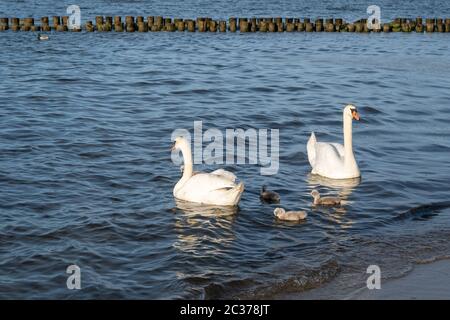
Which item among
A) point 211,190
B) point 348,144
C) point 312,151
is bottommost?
point 211,190

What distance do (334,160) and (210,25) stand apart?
23.1 meters

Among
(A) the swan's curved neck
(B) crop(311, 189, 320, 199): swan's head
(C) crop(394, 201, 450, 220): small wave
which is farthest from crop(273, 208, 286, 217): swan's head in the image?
(A) the swan's curved neck

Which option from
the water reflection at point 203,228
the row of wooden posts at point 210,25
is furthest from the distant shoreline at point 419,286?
the row of wooden posts at point 210,25

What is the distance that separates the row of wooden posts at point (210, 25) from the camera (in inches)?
1358

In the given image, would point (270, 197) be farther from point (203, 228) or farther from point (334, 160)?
point (334, 160)

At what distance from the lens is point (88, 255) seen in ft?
33.8

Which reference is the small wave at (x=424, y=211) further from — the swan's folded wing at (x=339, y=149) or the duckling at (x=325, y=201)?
the swan's folded wing at (x=339, y=149)

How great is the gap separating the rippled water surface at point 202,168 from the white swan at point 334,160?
20cm

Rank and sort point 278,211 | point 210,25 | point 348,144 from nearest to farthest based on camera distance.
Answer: point 278,211
point 348,144
point 210,25

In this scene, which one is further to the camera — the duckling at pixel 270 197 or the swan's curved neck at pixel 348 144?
the swan's curved neck at pixel 348 144

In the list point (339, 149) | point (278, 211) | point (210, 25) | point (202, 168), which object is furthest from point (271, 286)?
point (210, 25)

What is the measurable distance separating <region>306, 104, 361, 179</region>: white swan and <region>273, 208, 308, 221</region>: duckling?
8.48 ft

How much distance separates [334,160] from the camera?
14.3 meters

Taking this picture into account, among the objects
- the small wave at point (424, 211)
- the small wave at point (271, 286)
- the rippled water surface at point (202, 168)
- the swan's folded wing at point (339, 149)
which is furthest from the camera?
the swan's folded wing at point (339, 149)
